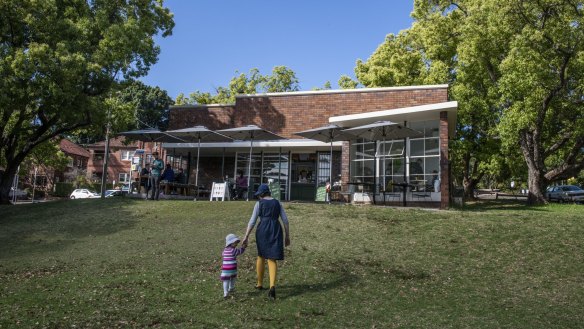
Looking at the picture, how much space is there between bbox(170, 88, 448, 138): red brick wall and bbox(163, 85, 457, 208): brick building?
41 mm

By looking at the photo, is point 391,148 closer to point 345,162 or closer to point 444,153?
point 345,162

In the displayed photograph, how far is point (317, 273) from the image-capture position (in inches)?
323

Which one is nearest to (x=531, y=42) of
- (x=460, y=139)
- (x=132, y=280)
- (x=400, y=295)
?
(x=460, y=139)

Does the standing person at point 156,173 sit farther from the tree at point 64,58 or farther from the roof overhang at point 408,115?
the roof overhang at point 408,115

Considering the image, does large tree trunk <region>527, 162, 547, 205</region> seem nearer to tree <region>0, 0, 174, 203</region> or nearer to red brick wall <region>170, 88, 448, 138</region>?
red brick wall <region>170, 88, 448, 138</region>

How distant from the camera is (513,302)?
270 inches

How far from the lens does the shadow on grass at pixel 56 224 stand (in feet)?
38.1

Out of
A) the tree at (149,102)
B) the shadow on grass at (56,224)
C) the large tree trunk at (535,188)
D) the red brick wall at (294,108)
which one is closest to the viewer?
the shadow on grass at (56,224)

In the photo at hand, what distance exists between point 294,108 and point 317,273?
15.7 m

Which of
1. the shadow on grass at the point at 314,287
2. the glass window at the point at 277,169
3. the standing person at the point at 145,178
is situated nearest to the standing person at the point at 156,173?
the standing person at the point at 145,178

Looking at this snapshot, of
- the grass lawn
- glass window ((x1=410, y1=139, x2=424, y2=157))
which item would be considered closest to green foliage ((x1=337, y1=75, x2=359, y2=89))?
glass window ((x1=410, y1=139, x2=424, y2=157))

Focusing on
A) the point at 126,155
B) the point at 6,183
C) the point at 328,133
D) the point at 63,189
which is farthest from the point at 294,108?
the point at 126,155

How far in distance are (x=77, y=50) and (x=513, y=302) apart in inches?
707

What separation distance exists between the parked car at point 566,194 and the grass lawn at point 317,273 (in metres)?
24.2
